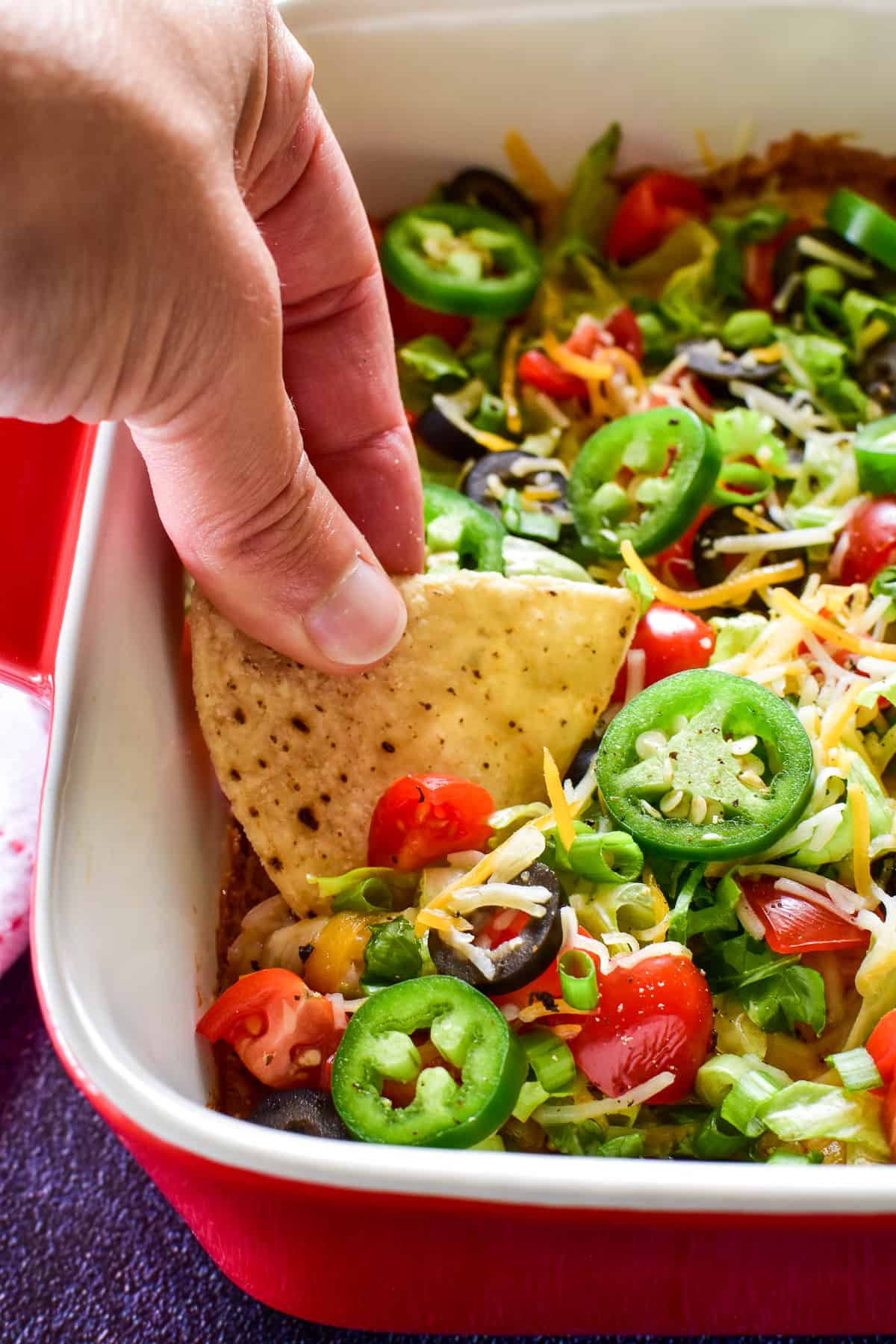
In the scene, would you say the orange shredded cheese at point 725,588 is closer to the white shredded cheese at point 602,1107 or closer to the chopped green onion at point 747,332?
the chopped green onion at point 747,332

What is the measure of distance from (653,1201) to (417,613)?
2.92 feet

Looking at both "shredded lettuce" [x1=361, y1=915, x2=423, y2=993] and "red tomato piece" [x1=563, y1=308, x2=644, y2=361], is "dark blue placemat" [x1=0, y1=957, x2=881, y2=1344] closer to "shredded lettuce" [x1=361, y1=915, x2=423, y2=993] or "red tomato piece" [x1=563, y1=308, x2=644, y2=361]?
"shredded lettuce" [x1=361, y1=915, x2=423, y2=993]

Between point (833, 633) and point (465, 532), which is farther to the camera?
point (465, 532)

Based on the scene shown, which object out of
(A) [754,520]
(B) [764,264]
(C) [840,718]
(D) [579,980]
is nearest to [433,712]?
(D) [579,980]

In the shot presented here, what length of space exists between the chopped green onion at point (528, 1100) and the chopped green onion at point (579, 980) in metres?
0.11

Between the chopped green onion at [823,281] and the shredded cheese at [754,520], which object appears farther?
the chopped green onion at [823,281]

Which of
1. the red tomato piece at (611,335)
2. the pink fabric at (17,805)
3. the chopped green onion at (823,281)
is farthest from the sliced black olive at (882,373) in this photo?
the pink fabric at (17,805)

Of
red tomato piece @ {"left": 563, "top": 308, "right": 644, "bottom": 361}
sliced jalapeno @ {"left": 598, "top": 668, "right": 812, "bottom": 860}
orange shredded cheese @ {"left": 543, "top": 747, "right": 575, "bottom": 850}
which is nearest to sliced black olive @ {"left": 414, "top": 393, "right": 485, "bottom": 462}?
red tomato piece @ {"left": 563, "top": 308, "right": 644, "bottom": 361}

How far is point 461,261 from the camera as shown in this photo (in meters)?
2.49

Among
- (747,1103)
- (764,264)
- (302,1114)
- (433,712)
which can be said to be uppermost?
(764,264)

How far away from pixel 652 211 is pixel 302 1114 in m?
1.85

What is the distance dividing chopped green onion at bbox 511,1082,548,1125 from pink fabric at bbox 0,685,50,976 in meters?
0.99

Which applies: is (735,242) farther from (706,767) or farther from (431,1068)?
(431,1068)

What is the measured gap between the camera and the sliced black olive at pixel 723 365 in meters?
2.43
